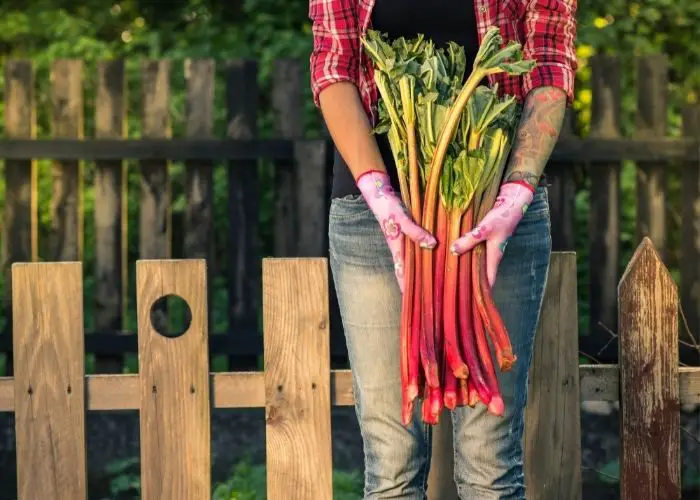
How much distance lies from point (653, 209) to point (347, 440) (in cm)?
215

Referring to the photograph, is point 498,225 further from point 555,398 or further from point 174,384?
point 174,384

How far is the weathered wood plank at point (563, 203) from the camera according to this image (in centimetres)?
636

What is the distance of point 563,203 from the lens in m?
6.42

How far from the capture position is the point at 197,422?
3150mm

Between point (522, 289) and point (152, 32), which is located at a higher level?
point (152, 32)

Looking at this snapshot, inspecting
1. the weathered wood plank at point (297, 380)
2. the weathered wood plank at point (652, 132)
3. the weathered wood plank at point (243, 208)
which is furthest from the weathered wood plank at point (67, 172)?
the weathered wood plank at point (297, 380)

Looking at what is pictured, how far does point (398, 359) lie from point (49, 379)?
105 cm

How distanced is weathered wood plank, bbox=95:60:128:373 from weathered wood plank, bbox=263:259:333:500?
3.42 metres

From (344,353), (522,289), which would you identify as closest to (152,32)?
(344,353)

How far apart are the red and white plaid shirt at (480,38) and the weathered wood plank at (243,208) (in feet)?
12.1

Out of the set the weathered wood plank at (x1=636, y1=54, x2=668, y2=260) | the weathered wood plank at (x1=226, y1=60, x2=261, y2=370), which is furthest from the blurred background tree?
the weathered wood plank at (x1=636, y1=54, x2=668, y2=260)

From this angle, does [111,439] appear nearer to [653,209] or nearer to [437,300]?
[653,209]

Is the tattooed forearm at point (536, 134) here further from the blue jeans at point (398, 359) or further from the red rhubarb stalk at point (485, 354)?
the red rhubarb stalk at point (485, 354)

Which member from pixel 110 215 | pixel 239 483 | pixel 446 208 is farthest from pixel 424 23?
pixel 110 215
